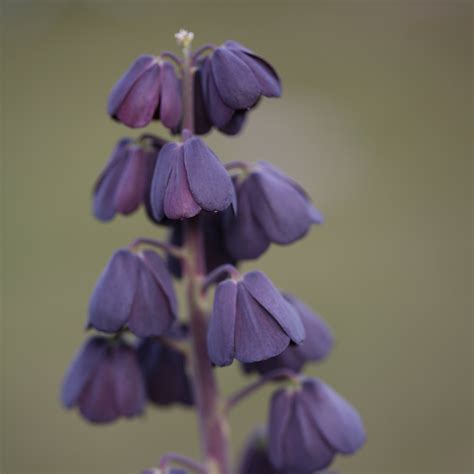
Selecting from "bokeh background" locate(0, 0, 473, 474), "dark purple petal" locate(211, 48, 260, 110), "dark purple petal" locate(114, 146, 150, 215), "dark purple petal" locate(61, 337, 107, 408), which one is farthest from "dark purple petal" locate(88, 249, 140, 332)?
"bokeh background" locate(0, 0, 473, 474)

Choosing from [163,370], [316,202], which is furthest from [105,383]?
[316,202]

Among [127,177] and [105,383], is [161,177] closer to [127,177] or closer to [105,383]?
[127,177]

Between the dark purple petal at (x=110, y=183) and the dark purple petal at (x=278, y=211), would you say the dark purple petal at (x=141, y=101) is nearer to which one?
the dark purple petal at (x=110, y=183)

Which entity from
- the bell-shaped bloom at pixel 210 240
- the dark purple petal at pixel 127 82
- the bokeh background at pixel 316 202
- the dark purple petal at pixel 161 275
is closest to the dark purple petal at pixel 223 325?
the dark purple petal at pixel 161 275

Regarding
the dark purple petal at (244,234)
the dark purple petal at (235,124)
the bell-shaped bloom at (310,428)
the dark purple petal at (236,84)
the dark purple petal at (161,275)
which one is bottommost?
the bell-shaped bloom at (310,428)

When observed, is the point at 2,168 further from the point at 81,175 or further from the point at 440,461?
the point at 440,461

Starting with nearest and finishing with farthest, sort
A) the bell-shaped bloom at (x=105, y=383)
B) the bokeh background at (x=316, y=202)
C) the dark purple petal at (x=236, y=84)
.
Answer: the dark purple petal at (x=236, y=84)
the bell-shaped bloom at (x=105, y=383)
the bokeh background at (x=316, y=202)

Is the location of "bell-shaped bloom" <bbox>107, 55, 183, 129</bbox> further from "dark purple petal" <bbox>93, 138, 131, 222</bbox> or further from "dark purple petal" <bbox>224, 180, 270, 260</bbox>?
"dark purple petal" <bbox>224, 180, 270, 260</bbox>

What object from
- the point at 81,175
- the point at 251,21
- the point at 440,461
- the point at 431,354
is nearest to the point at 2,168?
the point at 81,175
